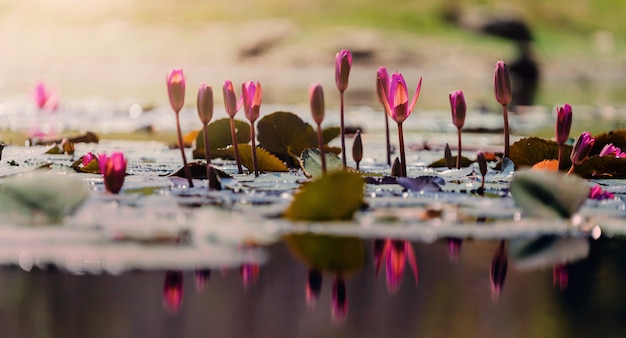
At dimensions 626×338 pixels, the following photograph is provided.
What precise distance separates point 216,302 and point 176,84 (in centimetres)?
105

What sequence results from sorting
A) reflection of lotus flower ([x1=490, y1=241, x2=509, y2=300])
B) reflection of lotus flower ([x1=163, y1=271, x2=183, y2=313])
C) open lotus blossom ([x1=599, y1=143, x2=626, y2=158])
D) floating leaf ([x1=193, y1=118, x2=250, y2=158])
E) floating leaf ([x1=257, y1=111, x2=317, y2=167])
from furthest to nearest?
floating leaf ([x1=193, y1=118, x2=250, y2=158])
floating leaf ([x1=257, y1=111, x2=317, y2=167])
open lotus blossom ([x1=599, y1=143, x2=626, y2=158])
reflection of lotus flower ([x1=490, y1=241, x2=509, y2=300])
reflection of lotus flower ([x1=163, y1=271, x2=183, y2=313])

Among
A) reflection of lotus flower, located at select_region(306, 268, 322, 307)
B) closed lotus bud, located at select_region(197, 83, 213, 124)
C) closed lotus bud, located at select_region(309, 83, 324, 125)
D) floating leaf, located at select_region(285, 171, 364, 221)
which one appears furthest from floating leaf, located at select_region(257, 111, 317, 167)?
reflection of lotus flower, located at select_region(306, 268, 322, 307)

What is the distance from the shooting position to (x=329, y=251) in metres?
1.93

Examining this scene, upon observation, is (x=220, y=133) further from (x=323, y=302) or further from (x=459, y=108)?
(x=323, y=302)

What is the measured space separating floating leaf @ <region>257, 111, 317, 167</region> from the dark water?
1419 millimetres

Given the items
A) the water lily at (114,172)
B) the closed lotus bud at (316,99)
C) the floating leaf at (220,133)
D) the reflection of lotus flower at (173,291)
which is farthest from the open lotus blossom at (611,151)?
the reflection of lotus flower at (173,291)

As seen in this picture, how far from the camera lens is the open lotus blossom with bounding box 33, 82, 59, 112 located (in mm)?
7293

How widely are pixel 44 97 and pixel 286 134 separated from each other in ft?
14.8

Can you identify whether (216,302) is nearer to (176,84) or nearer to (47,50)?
(176,84)

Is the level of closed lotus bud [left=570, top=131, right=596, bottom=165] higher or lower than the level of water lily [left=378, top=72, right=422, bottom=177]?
lower

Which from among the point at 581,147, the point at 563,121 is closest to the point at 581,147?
the point at 581,147

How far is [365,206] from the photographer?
2338 mm

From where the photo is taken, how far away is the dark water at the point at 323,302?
146 cm

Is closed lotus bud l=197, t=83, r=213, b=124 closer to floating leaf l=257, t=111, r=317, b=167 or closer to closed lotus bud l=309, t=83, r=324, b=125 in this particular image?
closed lotus bud l=309, t=83, r=324, b=125
